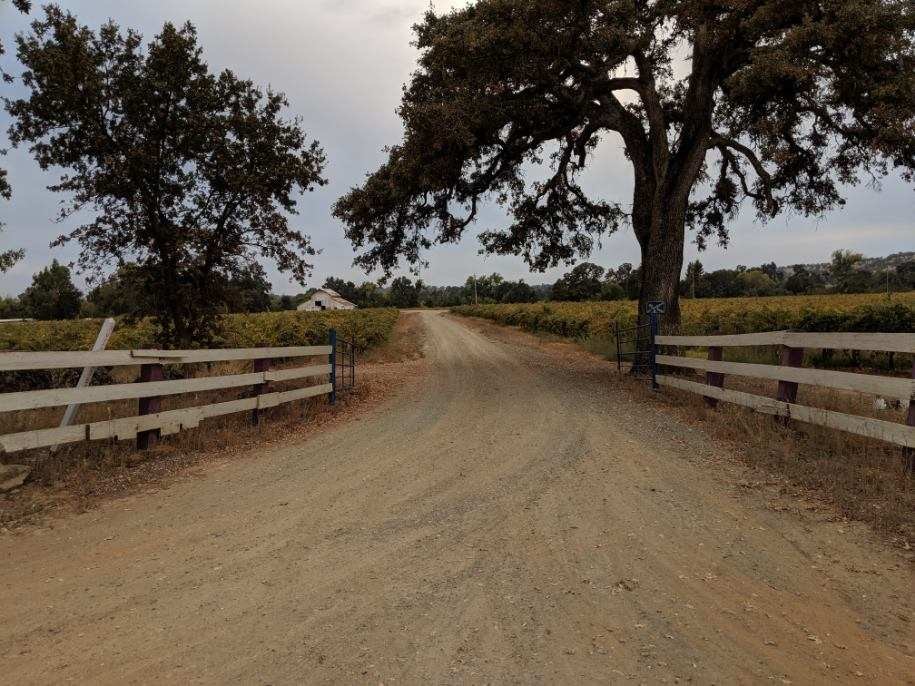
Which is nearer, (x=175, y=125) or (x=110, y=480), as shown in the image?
(x=110, y=480)

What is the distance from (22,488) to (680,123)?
1598 cm

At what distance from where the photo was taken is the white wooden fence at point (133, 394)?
197 inches

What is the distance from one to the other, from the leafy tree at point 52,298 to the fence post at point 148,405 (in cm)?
5775

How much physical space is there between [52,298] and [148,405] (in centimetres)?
6728

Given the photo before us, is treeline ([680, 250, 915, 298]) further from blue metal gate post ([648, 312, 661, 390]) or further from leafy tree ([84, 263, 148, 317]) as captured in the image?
leafy tree ([84, 263, 148, 317])

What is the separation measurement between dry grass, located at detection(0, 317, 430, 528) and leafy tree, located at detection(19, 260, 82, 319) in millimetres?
55329

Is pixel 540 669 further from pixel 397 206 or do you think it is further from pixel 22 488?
pixel 397 206

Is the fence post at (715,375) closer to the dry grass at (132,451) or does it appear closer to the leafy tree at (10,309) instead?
the dry grass at (132,451)

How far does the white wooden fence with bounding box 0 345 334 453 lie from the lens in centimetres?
500

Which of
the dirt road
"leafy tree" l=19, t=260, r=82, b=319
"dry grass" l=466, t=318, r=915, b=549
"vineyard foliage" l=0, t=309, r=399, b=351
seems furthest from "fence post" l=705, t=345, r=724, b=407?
"leafy tree" l=19, t=260, r=82, b=319

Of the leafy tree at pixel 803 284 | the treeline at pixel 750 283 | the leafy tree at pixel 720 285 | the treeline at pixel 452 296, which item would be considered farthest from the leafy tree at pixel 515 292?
the leafy tree at pixel 803 284

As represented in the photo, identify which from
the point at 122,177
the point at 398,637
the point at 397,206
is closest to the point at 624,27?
the point at 397,206

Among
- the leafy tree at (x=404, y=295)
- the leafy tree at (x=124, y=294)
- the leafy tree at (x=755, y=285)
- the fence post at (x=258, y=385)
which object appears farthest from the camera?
the leafy tree at (x=404, y=295)

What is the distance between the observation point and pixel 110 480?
566 centimetres
